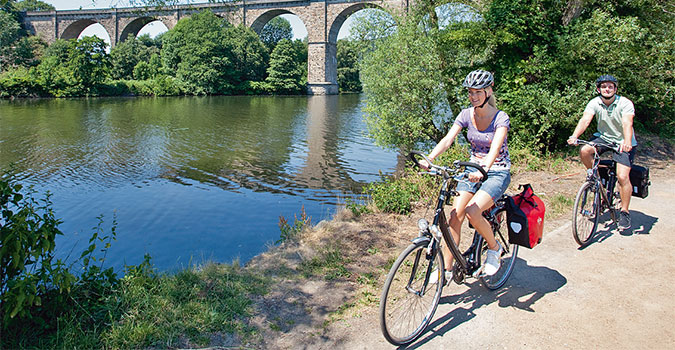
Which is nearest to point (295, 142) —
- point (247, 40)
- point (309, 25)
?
point (247, 40)

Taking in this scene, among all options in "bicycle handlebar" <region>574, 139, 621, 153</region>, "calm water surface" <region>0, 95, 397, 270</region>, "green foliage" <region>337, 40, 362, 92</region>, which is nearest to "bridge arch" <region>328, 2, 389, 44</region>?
"green foliage" <region>337, 40, 362, 92</region>

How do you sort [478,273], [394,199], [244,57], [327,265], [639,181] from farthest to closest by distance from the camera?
1. [244,57]
2. [394,199]
3. [639,181]
4. [327,265]
5. [478,273]

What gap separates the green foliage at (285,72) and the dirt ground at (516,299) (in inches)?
1891

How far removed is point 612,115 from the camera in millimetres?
4656

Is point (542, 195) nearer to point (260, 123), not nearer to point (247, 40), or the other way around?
point (260, 123)

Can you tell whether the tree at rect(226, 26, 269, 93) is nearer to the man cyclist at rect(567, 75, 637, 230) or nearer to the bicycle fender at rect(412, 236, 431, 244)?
the man cyclist at rect(567, 75, 637, 230)

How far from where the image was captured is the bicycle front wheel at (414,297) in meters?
2.73

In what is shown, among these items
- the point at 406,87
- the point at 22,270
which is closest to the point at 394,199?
the point at 22,270

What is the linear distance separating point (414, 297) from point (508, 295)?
39.2 inches

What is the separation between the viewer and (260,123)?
22750 mm

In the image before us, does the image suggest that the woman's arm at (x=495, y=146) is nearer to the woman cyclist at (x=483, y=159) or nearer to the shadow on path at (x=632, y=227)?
the woman cyclist at (x=483, y=159)

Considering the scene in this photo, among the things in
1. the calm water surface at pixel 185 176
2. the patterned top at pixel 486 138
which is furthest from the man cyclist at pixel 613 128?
the calm water surface at pixel 185 176

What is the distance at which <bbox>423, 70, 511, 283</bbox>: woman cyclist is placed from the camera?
300cm

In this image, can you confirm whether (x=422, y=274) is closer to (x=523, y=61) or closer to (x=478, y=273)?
(x=478, y=273)
